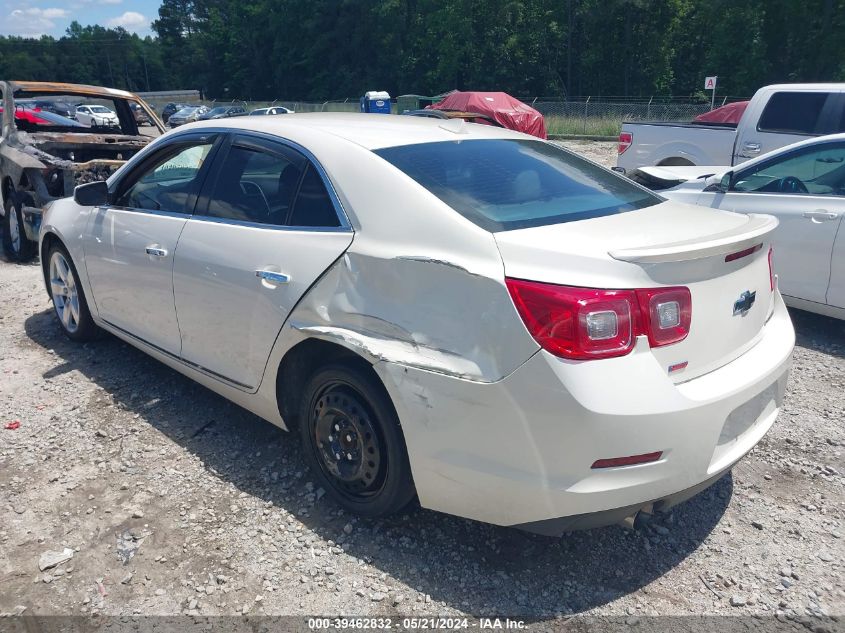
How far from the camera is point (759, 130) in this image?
854 centimetres

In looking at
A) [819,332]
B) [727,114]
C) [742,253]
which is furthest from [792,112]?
[727,114]

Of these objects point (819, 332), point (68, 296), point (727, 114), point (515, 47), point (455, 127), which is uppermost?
point (515, 47)

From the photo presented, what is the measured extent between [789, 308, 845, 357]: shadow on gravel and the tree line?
3900cm

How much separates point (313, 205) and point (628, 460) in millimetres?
1754

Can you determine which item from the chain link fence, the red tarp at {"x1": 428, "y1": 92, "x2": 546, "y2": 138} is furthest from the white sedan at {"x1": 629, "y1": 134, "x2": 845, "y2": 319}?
the chain link fence

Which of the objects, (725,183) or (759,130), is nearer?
(725,183)

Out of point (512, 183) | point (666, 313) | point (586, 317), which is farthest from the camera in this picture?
point (512, 183)

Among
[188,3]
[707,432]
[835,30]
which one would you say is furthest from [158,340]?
[188,3]

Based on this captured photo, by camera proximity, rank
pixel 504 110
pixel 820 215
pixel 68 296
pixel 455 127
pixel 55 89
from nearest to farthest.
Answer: pixel 455 127, pixel 68 296, pixel 820 215, pixel 55 89, pixel 504 110

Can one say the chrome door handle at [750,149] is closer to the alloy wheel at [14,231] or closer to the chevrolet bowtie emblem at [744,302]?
the chevrolet bowtie emblem at [744,302]

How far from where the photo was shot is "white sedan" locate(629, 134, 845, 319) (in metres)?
5.17

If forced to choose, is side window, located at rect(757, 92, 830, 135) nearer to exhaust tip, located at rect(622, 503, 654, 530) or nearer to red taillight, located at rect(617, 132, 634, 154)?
red taillight, located at rect(617, 132, 634, 154)

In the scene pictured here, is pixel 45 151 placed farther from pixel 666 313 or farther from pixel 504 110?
pixel 504 110

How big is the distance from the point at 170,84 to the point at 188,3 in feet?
64.0
